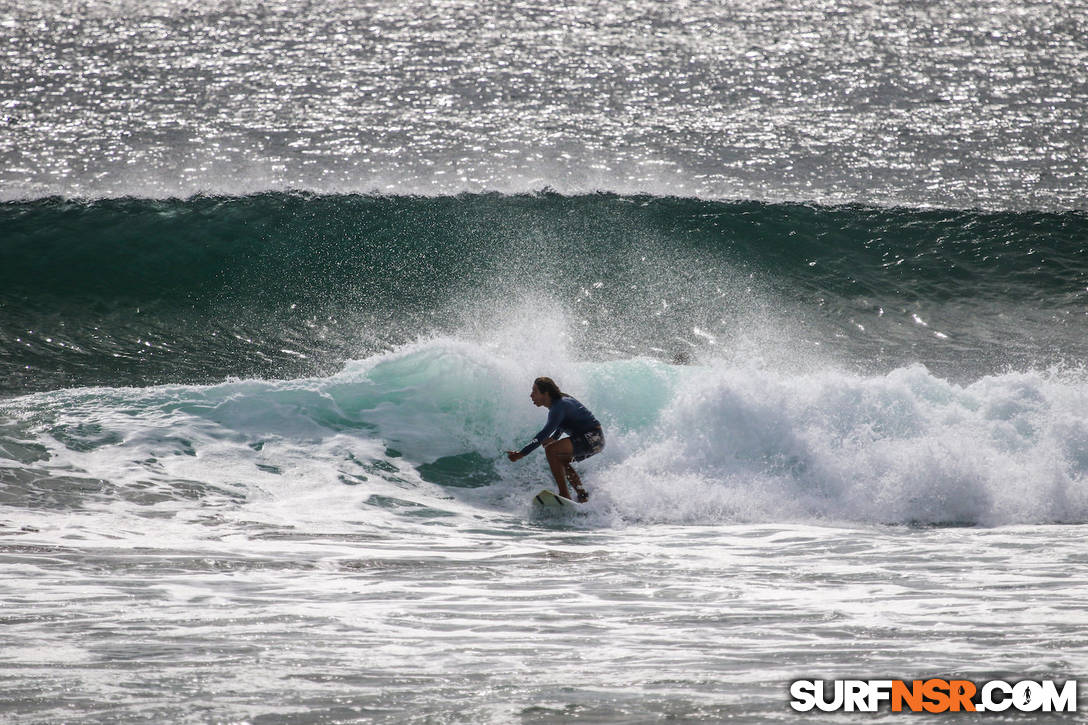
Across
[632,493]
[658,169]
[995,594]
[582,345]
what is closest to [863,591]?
[995,594]

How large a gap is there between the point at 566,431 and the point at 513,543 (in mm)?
1668

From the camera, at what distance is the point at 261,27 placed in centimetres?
2534

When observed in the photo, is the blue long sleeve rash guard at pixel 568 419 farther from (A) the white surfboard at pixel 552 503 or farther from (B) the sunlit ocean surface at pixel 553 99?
(B) the sunlit ocean surface at pixel 553 99

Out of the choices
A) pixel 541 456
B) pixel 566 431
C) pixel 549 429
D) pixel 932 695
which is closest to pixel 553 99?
pixel 541 456

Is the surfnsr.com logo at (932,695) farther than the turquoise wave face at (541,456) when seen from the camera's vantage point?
No

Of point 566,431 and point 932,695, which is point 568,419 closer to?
point 566,431

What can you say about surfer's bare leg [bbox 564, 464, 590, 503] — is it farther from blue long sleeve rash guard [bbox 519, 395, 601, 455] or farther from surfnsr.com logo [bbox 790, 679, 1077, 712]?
surfnsr.com logo [bbox 790, 679, 1077, 712]

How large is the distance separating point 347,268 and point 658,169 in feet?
21.1

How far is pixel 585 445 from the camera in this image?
8289 mm

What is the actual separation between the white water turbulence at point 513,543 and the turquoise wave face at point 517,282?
2.11m

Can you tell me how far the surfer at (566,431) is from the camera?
320 inches

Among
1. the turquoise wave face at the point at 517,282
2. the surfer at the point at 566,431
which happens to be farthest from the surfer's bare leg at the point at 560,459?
the turquoise wave face at the point at 517,282

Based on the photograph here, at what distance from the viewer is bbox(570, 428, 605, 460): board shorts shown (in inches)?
325

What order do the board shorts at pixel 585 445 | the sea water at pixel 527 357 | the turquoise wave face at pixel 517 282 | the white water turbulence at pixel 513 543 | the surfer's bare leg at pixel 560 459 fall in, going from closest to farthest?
the white water turbulence at pixel 513 543, the sea water at pixel 527 357, the surfer's bare leg at pixel 560 459, the board shorts at pixel 585 445, the turquoise wave face at pixel 517 282
